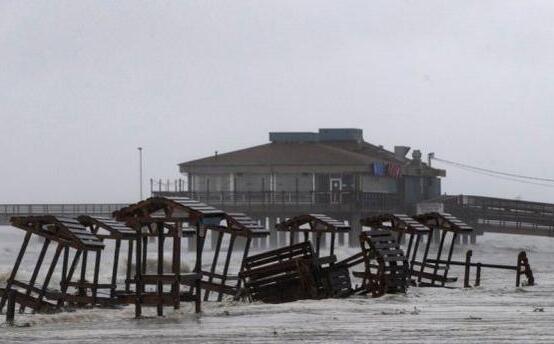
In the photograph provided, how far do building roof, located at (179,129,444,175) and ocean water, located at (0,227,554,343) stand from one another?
6008 cm

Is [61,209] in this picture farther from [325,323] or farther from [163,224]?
[325,323]

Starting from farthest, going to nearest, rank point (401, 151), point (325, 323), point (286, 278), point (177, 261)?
point (401, 151) → point (286, 278) → point (177, 261) → point (325, 323)

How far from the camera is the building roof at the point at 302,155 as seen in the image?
296 feet

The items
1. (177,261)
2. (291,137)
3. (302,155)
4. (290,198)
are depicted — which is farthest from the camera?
(291,137)

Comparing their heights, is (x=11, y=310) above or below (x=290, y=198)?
below

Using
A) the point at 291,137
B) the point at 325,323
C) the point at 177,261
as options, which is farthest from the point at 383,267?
the point at 291,137

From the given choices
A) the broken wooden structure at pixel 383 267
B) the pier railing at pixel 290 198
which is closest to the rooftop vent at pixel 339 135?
the pier railing at pixel 290 198

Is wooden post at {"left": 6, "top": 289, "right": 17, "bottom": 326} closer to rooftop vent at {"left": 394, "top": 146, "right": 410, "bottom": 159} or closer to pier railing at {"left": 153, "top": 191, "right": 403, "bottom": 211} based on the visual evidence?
pier railing at {"left": 153, "top": 191, "right": 403, "bottom": 211}

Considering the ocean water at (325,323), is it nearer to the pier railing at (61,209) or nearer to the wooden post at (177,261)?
the wooden post at (177,261)

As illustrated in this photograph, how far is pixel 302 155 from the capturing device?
9169 cm

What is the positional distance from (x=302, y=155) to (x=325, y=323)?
228ft

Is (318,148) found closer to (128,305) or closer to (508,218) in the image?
(508,218)

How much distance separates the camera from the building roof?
90.2 meters

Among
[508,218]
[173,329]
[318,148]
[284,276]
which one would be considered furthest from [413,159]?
[173,329]
